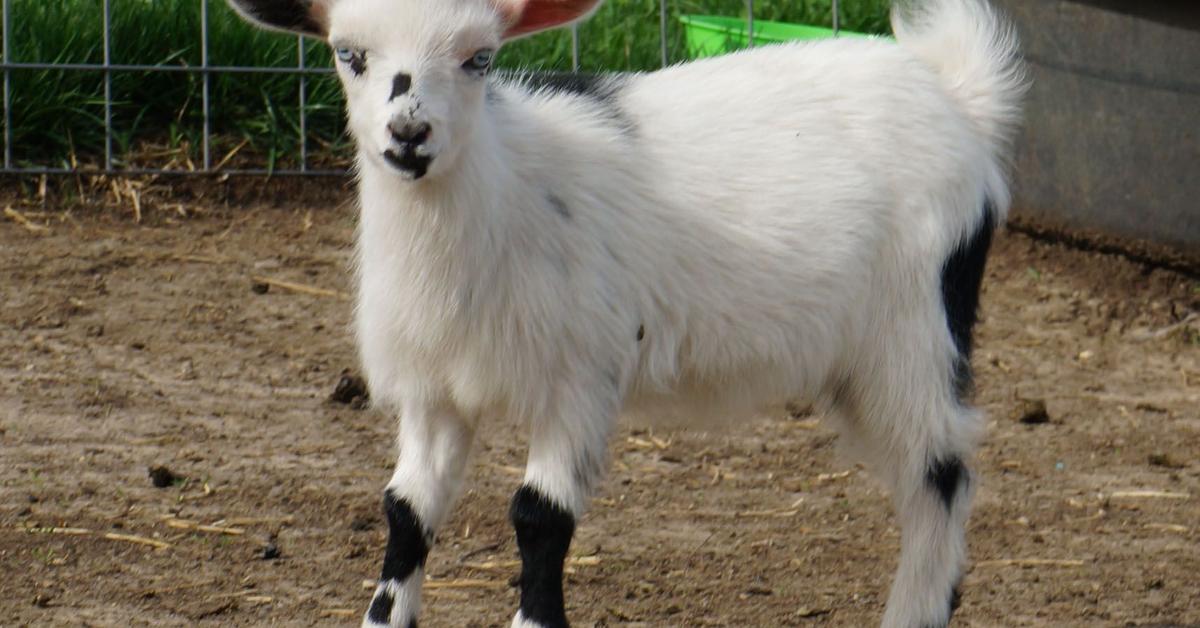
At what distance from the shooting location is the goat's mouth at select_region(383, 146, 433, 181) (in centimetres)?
383

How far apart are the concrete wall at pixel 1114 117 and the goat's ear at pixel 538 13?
143 inches

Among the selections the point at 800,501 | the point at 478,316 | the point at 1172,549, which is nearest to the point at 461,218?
the point at 478,316

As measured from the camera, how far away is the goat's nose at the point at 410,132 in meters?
3.79

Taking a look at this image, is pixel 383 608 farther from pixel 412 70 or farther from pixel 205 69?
pixel 205 69

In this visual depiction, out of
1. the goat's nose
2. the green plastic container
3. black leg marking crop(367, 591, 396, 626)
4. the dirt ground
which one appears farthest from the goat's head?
the green plastic container

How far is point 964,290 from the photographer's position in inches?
185

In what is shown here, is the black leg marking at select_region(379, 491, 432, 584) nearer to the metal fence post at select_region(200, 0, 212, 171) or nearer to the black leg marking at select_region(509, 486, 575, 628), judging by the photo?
the black leg marking at select_region(509, 486, 575, 628)

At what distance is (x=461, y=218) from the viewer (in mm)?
4137

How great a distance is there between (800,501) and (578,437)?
163 centimetres

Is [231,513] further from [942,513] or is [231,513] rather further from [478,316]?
[942,513]

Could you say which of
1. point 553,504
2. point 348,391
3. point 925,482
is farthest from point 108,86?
point 925,482

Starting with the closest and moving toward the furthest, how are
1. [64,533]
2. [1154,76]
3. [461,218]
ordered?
[461,218] < [64,533] < [1154,76]

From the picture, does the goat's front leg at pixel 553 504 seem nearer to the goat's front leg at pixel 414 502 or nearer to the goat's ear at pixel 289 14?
the goat's front leg at pixel 414 502

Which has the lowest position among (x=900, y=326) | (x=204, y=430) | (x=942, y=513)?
(x=204, y=430)
